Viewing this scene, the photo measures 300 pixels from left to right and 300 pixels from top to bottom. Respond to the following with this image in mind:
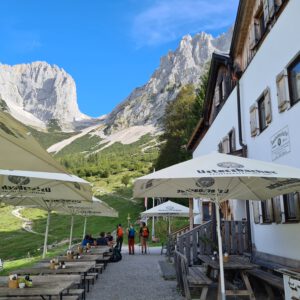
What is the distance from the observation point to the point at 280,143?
9.46 meters

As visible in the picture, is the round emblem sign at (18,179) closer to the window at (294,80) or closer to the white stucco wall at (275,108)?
the white stucco wall at (275,108)

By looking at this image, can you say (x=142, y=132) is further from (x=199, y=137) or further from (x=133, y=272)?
(x=133, y=272)

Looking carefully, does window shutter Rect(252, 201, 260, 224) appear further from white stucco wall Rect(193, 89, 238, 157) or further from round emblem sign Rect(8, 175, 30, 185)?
round emblem sign Rect(8, 175, 30, 185)

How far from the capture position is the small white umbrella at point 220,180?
18.5ft

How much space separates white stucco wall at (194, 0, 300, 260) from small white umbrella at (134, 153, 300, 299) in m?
1.89

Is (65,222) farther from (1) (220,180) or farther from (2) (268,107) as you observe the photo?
(1) (220,180)

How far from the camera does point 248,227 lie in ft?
40.4

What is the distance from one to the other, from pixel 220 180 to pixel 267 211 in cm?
442

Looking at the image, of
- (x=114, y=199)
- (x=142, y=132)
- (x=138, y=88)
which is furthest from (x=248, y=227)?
(x=138, y=88)

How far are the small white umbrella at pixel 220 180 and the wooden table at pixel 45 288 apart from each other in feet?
6.70

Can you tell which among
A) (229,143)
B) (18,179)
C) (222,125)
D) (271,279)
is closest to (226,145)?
(229,143)

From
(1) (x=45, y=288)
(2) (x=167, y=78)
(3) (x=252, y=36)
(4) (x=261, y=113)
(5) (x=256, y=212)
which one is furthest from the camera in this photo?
(2) (x=167, y=78)

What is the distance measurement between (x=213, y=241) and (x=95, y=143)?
498 ft

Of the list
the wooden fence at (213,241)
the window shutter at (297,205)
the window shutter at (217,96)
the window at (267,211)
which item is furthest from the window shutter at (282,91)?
the window shutter at (217,96)
